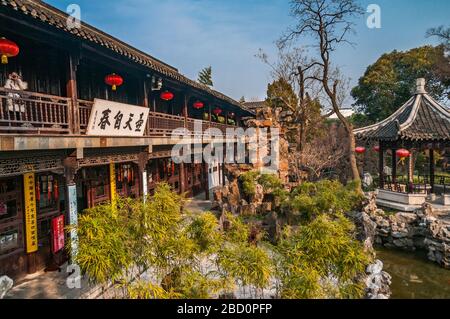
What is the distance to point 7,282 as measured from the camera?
478cm

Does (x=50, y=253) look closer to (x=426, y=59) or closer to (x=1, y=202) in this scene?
(x=1, y=202)

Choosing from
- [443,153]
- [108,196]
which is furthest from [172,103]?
[443,153]

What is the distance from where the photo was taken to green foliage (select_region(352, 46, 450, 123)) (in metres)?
26.0

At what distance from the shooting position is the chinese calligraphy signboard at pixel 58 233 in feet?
23.6

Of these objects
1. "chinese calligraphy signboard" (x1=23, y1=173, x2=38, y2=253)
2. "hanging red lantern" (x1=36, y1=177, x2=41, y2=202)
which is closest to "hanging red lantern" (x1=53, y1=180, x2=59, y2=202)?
"hanging red lantern" (x1=36, y1=177, x2=41, y2=202)

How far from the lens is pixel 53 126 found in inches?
295

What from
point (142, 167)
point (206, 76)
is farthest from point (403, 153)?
point (206, 76)

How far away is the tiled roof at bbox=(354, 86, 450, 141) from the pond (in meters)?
5.29

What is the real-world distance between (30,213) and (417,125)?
15006 millimetres

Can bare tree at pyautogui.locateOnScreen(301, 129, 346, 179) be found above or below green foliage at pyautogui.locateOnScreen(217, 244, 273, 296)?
above

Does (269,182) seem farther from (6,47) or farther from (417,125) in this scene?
(6,47)

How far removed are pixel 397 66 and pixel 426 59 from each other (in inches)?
91.3

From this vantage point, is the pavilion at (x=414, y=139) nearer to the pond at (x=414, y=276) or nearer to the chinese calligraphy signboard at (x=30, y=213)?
the pond at (x=414, y=276)

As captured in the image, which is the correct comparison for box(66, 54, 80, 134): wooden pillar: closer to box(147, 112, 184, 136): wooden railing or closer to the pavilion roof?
box(147, 112, 184, 136): wooden railing
